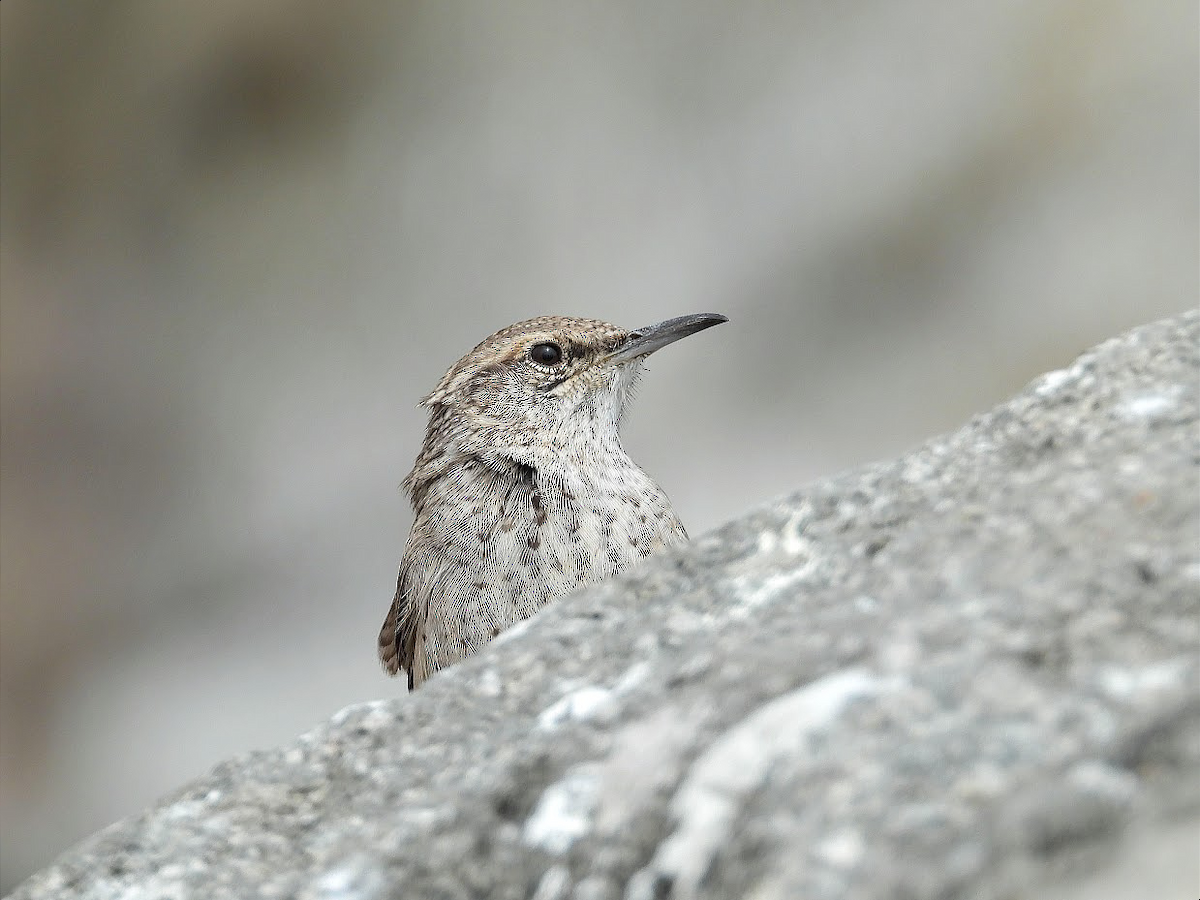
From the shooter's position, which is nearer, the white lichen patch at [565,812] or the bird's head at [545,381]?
the white lichen patch at [565,812]

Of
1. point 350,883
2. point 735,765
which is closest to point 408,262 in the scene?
point 350,883

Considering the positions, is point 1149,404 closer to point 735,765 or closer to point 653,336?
point 735,765

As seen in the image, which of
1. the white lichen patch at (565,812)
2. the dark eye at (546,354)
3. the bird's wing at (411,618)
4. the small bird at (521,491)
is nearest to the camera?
the white lichen patch at (565,812)

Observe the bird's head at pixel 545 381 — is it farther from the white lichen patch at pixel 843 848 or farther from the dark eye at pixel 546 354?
the white lichen patch at pixel 843 848

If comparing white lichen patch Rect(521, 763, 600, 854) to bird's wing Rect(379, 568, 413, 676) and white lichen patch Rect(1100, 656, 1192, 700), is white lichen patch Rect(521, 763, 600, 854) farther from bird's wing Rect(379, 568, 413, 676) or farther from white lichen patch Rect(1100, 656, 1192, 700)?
bird's wing Rect(379, 568, 413, 676)

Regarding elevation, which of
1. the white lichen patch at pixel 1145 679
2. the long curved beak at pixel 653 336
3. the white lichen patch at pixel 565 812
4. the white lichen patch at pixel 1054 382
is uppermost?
the long curved beak at pixel 653 336

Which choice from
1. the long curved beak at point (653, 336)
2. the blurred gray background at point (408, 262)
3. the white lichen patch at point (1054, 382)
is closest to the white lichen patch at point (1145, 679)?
the white lichen patch at point (1054, 382)
